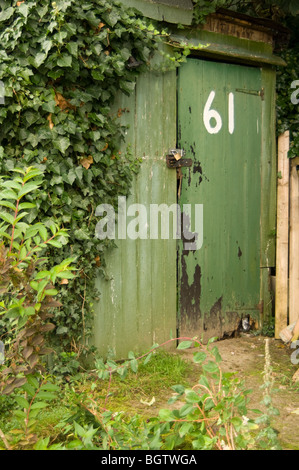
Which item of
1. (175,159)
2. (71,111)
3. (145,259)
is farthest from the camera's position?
(175,159)

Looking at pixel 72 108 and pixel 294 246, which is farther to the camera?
pixel 294 246

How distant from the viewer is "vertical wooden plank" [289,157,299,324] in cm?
519

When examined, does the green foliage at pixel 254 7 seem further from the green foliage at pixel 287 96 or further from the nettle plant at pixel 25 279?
the nettle plant at pixel 25 279

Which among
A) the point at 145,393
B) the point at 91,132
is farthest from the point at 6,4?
the point at 145,393

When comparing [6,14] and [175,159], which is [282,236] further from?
[6,14]

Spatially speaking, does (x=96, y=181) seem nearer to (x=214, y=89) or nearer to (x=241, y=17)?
(x=214, y=89)

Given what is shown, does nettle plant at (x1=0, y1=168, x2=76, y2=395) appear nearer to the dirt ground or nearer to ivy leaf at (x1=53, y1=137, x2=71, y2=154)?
ivy leaf at (x1=53, y1=137, x2=71, y2=154)

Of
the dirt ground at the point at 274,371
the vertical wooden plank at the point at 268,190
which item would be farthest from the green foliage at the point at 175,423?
the vertical wooden plank at the point at 268,190

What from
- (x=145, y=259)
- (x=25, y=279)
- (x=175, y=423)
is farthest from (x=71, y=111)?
(x=175, y=423)

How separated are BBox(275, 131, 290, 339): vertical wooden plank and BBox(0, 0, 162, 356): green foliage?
1.98 meters

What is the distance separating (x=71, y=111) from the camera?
391 centimetres

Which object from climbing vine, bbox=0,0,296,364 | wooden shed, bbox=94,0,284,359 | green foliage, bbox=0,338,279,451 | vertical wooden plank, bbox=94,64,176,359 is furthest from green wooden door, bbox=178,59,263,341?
green foliage, bbox=0,338,279,451

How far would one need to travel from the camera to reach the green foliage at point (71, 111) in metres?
3.67

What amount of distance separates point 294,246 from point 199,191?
120cm
